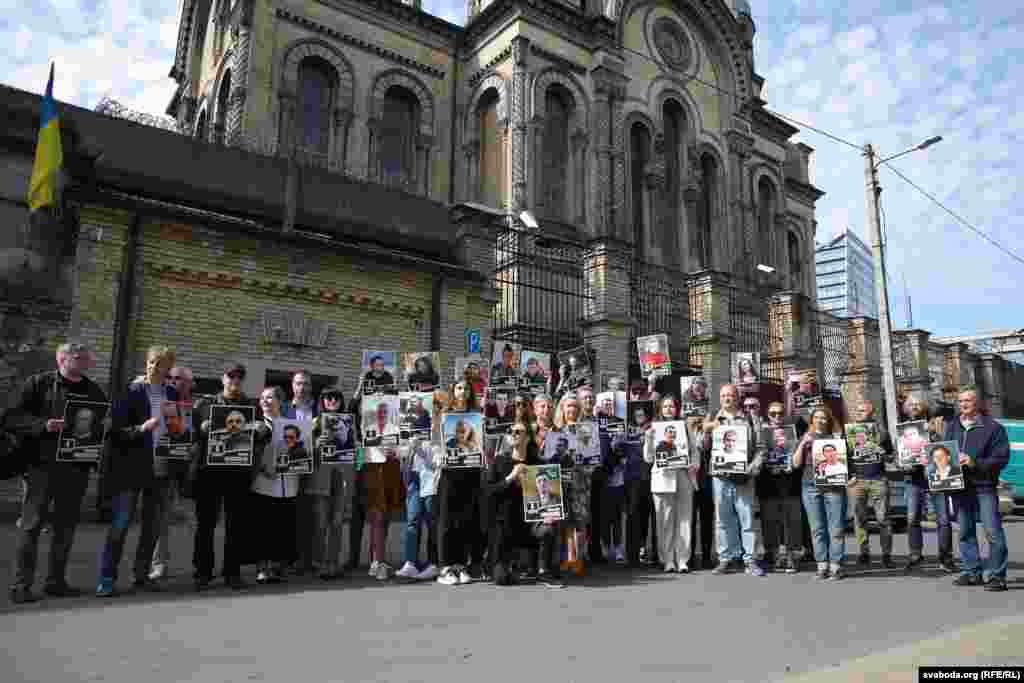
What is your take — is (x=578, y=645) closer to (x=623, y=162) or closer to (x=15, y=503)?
(x=15, y=503)

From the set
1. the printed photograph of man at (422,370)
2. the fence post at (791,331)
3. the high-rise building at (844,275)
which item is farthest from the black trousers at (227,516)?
the high-rise building at (844,275)

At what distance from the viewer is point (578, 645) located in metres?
4.68

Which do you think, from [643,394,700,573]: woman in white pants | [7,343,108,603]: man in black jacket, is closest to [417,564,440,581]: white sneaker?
[643,394,700,573]: woman in white pants

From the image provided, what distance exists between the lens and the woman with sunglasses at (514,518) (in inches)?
286

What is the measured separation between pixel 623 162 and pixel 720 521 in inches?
667

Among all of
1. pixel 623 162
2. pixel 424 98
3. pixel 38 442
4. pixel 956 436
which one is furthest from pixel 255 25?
pixel 956 436

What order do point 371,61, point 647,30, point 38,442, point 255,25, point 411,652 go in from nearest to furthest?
point 411,652, point 38,442, point 255,25, point 371,61, point 647,30

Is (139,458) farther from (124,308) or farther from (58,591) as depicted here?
(124,308)

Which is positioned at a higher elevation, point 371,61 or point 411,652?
point 371,61

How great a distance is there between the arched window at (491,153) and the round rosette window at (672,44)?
6596 mm

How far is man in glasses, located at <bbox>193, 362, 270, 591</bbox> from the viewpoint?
6493mm

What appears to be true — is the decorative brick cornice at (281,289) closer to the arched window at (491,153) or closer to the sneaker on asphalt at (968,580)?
the sneaker on asphalt at (968,580)

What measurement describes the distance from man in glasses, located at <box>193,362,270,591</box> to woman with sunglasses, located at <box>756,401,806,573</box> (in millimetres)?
5286

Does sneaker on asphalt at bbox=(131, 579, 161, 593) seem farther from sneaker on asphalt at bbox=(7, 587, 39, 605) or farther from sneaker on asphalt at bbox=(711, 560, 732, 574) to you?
sneaker on asphalt at bbox=(711, 560, 732, 574)
